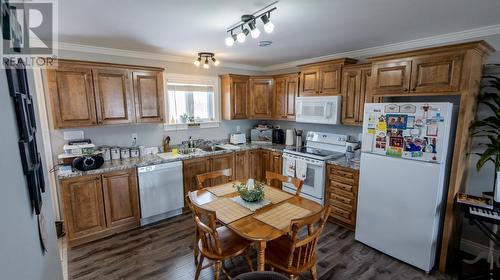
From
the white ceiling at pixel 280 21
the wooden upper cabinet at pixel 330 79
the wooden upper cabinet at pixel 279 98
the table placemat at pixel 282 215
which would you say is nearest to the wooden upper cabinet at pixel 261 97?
the wooden upper cabinet at pixel 279 98

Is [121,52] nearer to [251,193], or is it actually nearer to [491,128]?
[251,193]

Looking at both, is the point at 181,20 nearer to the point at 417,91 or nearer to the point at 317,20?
the point at 317,20

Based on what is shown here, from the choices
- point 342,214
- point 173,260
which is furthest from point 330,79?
point 173,260

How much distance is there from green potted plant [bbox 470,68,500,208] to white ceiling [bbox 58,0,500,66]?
631 millimetres

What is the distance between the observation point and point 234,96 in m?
4.46

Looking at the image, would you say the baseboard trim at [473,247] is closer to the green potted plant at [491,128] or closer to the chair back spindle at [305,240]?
the green potted plant at [491,128]

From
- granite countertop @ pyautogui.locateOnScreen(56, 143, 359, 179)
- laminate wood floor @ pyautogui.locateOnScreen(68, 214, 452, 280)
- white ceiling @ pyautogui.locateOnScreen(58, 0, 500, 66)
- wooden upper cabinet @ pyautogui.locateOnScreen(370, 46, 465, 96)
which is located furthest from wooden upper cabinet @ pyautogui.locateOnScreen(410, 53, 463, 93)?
laminate wood floor @ pyautogui.locateOnScreen(68, 214, 452, 280)

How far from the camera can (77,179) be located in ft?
9.18

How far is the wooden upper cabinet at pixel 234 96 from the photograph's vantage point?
4.42 meters

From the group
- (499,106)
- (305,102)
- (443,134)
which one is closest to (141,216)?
(305,102)

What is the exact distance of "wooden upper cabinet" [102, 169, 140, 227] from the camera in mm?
3033

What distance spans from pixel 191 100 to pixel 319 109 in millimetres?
2238

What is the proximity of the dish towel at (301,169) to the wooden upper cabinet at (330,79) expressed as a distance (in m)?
1.15

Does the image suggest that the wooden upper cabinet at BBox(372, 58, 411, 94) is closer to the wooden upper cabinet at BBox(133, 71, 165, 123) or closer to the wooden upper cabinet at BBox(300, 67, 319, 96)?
the wooden upper cabinet at BBox(300, 67, 319, 96)
